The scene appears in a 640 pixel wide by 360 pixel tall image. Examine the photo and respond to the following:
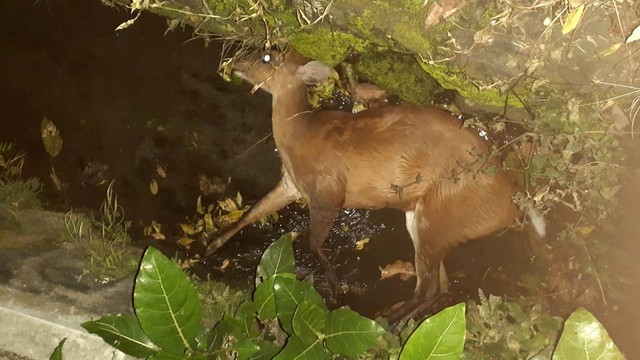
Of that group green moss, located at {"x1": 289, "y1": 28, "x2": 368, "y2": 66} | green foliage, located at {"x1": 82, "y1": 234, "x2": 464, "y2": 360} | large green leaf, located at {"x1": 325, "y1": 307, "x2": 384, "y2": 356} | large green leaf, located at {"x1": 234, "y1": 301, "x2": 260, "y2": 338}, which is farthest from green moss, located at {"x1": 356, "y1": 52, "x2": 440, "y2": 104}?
large green leaf, located at {"x1": 234, "y1": 301, "x2": 260, "y2": 338}

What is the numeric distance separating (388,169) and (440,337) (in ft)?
4.73

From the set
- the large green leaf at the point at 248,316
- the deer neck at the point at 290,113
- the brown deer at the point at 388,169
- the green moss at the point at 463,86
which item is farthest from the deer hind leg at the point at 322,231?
the green moss at the point at 463,86

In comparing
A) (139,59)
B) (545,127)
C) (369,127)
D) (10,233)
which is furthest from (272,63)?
(10,233)

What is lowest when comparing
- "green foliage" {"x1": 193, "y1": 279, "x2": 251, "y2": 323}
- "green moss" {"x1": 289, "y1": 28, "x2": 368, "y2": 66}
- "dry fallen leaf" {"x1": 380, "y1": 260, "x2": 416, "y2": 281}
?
"dry fallen leaf" {"x1": 380, "y1": 260, "x2": 416, "y2": 281}

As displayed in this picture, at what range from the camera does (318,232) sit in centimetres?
377

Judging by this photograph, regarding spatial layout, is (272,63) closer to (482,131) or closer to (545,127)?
(482,131)

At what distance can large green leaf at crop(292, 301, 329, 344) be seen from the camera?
2844mm

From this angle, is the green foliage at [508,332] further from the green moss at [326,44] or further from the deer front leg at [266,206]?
the green moss at [326,44]

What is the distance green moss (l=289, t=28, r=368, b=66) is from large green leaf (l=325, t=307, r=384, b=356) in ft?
6.08

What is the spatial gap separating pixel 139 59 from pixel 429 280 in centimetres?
279

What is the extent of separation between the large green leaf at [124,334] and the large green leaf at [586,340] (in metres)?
2.05

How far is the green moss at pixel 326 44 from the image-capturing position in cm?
366

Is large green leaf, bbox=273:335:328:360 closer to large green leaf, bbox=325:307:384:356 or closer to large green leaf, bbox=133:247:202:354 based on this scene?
large green leaf, bbox=325:307:384:356

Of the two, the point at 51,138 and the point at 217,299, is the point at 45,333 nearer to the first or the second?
the point at 217,299
